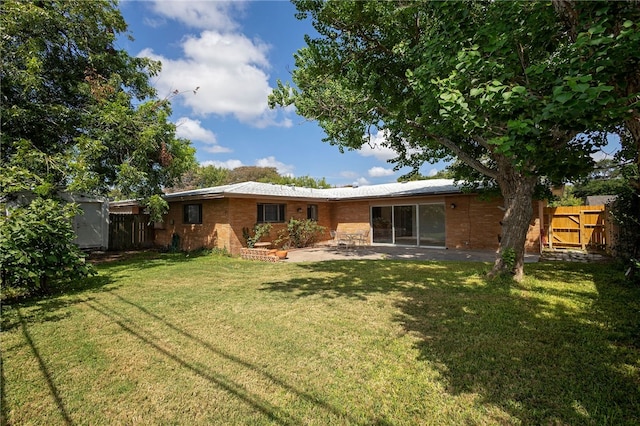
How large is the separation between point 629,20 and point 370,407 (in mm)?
3959

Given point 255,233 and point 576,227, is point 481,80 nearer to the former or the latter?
point 255,233

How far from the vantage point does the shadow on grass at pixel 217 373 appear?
259 cm

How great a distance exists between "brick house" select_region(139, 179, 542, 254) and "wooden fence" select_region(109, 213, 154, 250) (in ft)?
2.10

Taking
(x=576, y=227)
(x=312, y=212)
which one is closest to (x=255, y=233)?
(x=312, y=212)

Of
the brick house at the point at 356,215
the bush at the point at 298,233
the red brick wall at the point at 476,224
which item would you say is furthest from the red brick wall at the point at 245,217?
the red brick wall at the point at 476,224

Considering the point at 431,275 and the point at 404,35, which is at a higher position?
the point at 404,35

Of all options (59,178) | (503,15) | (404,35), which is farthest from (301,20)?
(59,178)

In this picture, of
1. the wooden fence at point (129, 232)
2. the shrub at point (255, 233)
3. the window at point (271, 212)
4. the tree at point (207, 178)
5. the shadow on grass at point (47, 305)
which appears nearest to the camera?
the shadow on grass at point (47, 305)

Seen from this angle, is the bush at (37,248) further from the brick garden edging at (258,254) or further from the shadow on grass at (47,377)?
the brick garden edging at (258,254)

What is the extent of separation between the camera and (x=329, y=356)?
11.7 feet

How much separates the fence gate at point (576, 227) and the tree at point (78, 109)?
54.3 feet

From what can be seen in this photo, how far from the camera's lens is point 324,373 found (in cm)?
319

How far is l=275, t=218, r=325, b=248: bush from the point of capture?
47.9 feet

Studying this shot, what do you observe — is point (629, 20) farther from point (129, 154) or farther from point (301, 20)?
point (129, 154)
